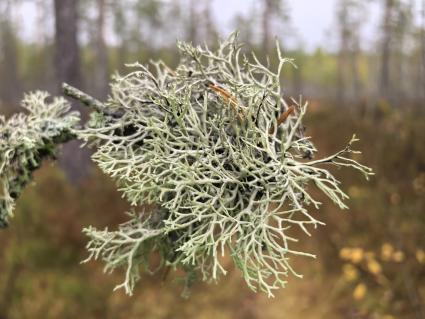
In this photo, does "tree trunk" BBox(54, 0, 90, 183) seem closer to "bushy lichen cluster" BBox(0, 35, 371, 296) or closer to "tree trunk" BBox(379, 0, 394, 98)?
"bushy lichen cluster" BBox(0, 35, 371, 296)

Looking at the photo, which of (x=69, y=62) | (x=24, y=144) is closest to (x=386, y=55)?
(x=69, y=62)

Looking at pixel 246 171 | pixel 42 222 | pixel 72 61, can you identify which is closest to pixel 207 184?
pixel 246 171

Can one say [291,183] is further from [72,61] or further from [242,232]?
[72,61]

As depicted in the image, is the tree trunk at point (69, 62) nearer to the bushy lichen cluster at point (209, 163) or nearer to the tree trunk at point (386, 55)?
the bushy lichen cluster at point (209, 163)

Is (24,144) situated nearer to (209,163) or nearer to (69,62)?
(209,163)

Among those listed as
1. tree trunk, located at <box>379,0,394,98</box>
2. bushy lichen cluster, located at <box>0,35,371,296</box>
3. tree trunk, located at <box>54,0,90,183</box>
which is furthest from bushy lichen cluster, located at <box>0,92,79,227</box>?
tree trunk, located at <box>379,0,394,98</box>

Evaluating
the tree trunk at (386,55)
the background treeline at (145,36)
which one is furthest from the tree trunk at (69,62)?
the tree trunk at (386,55)
